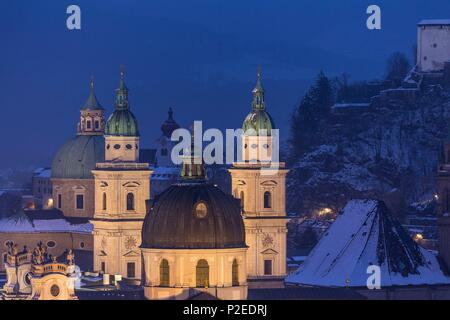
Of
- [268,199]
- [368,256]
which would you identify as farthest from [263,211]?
[368,256]

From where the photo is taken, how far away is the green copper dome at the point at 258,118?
130500mm

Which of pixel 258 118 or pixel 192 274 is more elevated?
pixel 258 118

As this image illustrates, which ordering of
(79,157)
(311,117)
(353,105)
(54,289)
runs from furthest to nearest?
(353,105)
(311,117)
(79,157)
(54,289)

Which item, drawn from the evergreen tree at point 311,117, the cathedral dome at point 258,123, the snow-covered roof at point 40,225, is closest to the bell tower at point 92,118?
the snow-covered roof at point 40,225

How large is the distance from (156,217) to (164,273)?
2135mm

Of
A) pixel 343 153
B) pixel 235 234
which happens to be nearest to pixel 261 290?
pixel 235 234

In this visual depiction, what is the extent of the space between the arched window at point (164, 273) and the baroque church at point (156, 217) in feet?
0.10

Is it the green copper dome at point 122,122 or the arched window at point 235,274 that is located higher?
the green copper dome at point 122,122

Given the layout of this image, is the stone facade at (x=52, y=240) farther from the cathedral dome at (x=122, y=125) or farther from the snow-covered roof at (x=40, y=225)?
the cathedral dome at (x=122, y=125)

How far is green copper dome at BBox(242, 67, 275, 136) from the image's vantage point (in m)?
130

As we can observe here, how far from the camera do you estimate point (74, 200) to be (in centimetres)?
14012

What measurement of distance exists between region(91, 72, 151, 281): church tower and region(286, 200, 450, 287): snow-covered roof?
9706mm

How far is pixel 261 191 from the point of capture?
427 feet

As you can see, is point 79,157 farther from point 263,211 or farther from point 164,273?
point 164,273
